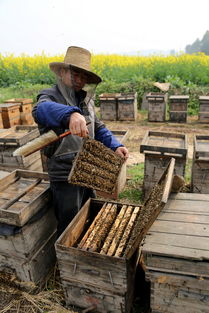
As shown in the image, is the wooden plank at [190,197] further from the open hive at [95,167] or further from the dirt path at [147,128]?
the dirt path at [147,128]

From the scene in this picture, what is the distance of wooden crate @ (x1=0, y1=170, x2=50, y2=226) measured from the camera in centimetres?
259

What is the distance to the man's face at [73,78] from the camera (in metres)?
2.70

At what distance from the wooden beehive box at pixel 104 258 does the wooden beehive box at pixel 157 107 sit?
8410mm

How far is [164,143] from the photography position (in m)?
4.85

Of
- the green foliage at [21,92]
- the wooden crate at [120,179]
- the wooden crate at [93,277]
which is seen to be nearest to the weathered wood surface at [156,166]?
the wooden crate at [120,179]

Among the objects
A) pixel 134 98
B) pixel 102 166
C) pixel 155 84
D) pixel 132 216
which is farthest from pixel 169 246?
pixel 155 84

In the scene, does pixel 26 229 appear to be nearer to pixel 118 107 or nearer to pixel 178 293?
pixel 178 293

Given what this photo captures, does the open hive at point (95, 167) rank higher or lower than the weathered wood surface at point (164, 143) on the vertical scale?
higher

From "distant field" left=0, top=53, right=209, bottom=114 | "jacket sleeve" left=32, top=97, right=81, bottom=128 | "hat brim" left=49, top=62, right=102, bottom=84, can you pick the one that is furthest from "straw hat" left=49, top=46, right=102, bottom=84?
"distant field" left=0, top=53, right=209, bottom=114

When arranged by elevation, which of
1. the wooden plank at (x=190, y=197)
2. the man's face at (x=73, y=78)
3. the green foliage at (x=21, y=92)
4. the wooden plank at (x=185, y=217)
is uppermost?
the man's face at (x=73, y=78)

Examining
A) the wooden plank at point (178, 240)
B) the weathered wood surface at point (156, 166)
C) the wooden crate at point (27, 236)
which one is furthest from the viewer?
the weathered wood surface at point (156, 166)

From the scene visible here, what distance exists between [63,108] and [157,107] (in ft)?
29.7

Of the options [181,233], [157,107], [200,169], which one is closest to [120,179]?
[200,169]

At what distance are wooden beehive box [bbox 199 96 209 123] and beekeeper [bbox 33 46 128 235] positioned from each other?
8.13 meters
